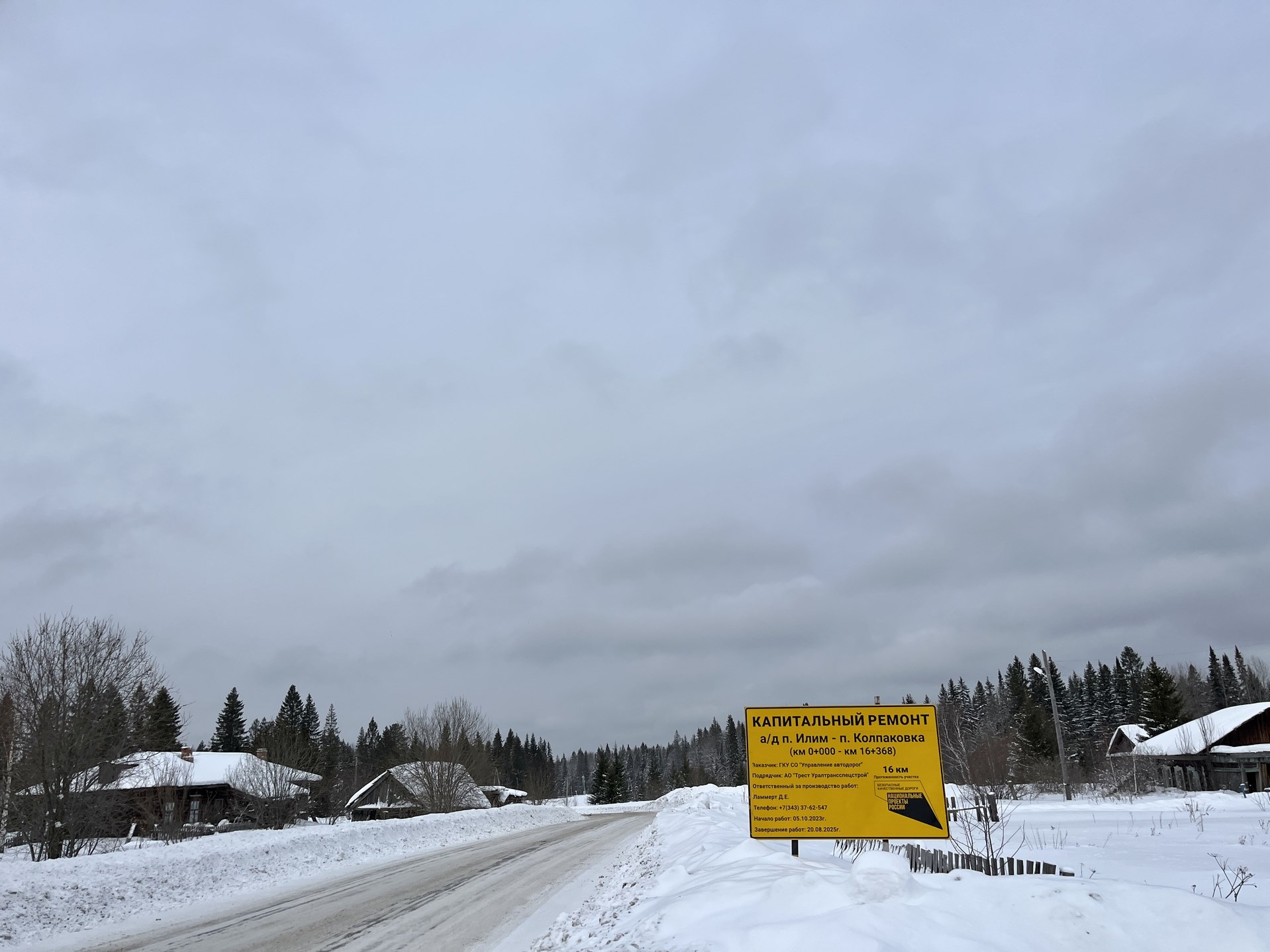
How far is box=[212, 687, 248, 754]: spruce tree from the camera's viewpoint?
93.2 m

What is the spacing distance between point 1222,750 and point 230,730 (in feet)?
319

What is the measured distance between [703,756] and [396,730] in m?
83.1

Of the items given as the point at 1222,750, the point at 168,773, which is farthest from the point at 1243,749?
the point at 168,773

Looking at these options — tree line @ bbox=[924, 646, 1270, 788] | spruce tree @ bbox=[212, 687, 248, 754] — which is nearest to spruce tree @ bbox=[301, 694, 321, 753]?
spruce tree @ bbox=[212, 687, 248, 754]

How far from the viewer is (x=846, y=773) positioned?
12406 mm

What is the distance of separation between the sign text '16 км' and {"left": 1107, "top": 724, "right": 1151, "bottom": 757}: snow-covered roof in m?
65.1

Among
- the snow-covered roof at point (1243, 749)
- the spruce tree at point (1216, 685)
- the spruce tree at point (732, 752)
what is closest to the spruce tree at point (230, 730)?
the spruce tree at point (732, 752)

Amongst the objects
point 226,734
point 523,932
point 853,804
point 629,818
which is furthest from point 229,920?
point 226,734

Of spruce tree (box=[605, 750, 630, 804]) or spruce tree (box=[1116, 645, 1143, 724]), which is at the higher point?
spruce tree (box=[1116, 645, 1143, 724])

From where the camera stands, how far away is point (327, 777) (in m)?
44.0

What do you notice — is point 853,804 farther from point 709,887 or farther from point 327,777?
point 327,777

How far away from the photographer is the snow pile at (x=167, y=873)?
1230 centimetres

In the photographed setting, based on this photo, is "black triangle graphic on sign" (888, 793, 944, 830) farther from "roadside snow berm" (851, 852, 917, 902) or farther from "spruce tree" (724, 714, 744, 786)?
"spruce tree" (724, 714, 744, 786)

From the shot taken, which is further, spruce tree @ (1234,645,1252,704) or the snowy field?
spruce tree @ (1234,645,1252,704)
